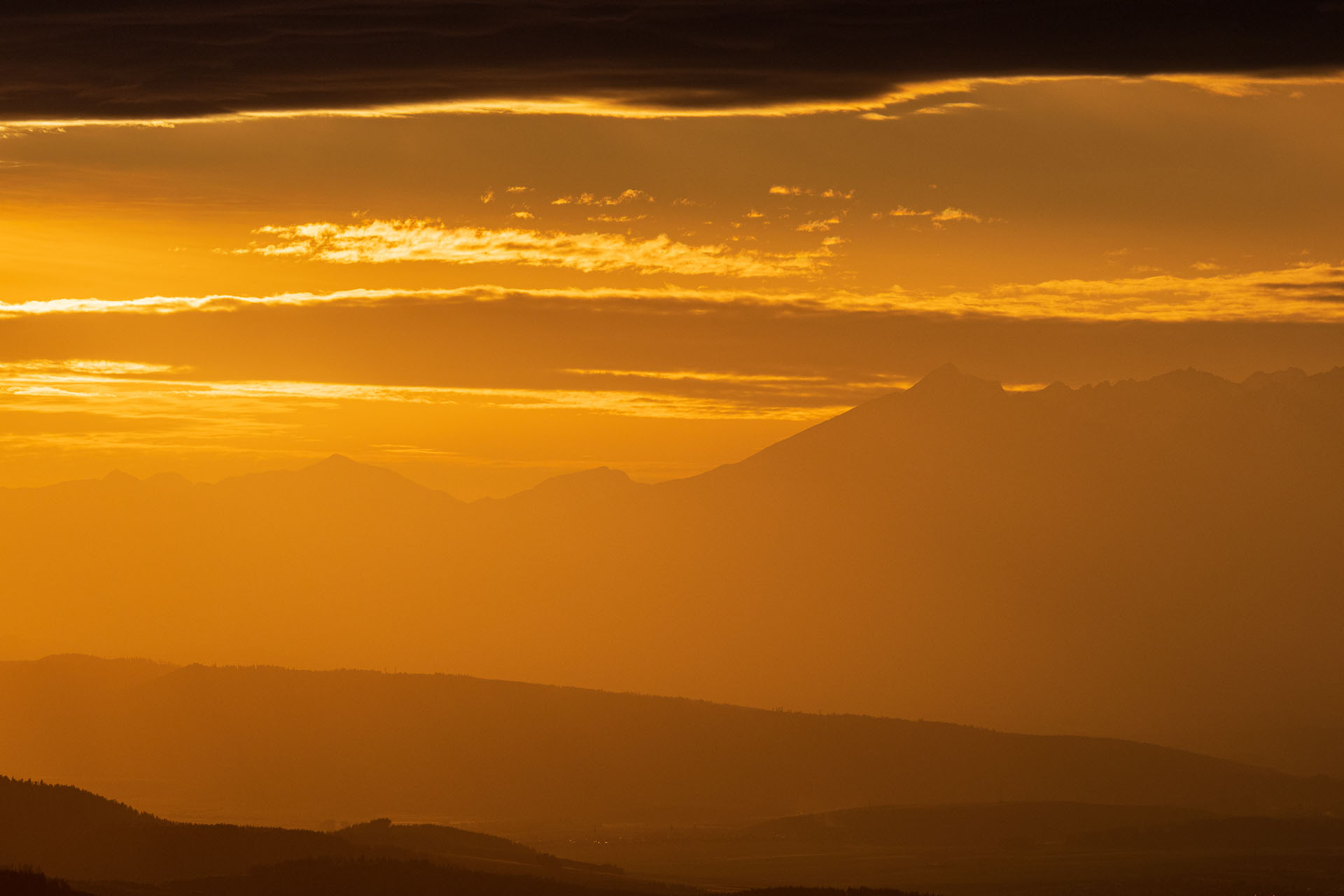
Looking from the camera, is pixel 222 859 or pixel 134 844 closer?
pixel 222 859

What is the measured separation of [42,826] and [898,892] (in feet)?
213

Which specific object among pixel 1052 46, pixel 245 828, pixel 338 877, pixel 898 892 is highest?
pixel 898 892

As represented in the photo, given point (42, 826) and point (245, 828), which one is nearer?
point (42, 826)

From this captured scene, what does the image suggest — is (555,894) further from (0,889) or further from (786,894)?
(0,889)

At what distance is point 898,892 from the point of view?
118 metres

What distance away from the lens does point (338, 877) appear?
87.2m

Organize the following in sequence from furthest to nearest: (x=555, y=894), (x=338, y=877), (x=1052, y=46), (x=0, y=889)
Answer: (x=555, y=894) < (x=338, y=877) < (x=0, y=889) < (x=1052, y=46)

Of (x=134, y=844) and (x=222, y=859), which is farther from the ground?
(x=134, y=844)

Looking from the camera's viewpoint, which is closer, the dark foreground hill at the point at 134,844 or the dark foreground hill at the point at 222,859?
the dark foreground hill at the point at 222,859

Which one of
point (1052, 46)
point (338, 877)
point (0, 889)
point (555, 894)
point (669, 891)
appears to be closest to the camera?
point (1052, 46)

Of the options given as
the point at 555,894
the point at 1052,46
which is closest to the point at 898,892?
the point at 555,894

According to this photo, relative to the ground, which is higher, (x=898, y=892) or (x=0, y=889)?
(x=898, y=892)

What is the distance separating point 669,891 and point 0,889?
71684 mm

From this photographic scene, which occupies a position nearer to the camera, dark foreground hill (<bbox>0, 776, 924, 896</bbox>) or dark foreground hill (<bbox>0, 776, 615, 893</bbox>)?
dark foreground hill (<bbox>0, 776, 924, 896</bbox>)
